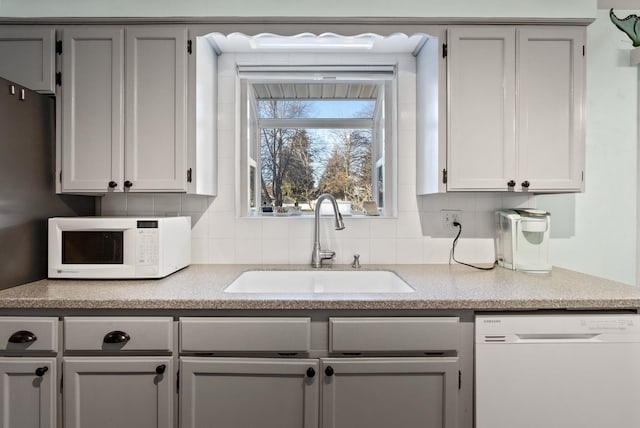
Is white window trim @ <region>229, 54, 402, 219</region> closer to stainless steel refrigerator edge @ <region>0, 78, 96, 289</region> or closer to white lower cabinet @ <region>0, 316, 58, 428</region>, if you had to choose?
stainless steel refrigerator edge @ <region>0, 78, 96, 289</region>

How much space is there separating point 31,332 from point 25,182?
2.21 ft

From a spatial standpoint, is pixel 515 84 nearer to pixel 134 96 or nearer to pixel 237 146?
pixel 237 146

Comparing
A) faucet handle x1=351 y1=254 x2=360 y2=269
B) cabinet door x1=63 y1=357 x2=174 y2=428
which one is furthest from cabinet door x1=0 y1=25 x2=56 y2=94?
faucet handle x1=351 y1=254 x2=360 y2=269

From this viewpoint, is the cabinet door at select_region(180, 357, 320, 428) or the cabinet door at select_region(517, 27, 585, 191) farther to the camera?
the cabinet door at select_region(517, 27, 585, 191)

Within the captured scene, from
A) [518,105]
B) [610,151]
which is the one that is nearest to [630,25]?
[610,151]

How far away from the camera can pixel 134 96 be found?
1.69 meters

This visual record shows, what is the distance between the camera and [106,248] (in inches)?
64.2

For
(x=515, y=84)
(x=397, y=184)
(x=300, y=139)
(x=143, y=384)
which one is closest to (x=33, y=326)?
(x=143, y=384)

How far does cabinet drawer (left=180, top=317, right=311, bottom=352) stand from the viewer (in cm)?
132

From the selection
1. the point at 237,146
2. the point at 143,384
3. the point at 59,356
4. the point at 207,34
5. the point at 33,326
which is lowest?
the point at 143,384

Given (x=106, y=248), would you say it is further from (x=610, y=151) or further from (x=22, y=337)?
(x=610, y=151)

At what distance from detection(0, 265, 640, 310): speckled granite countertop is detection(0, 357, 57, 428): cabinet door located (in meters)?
0.22

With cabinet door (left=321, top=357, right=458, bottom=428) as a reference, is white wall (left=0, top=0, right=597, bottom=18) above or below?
above

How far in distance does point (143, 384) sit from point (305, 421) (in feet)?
2.07
